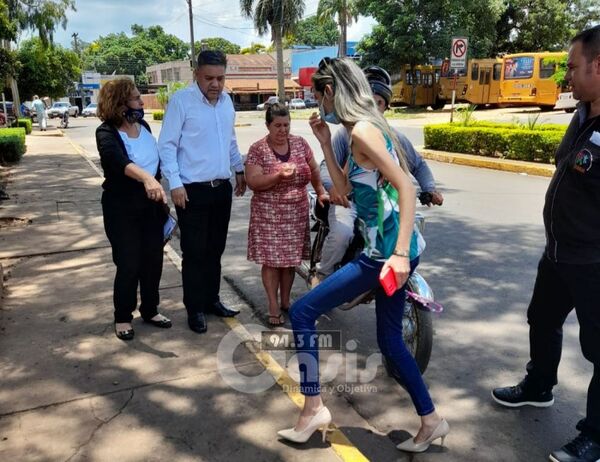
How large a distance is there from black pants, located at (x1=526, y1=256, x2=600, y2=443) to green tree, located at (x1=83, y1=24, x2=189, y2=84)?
9476 centimetres

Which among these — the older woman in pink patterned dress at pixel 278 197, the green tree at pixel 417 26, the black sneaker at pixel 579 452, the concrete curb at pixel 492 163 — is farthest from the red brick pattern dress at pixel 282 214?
the green tree at pixel 417 26

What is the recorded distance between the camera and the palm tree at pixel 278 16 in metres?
32.1

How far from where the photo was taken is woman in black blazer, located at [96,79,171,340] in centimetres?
350

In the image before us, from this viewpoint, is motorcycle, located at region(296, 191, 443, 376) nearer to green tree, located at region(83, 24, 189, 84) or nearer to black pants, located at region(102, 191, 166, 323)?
black pants, located at region(102, 191, 166, 323)

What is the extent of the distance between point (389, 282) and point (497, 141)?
1111 cm

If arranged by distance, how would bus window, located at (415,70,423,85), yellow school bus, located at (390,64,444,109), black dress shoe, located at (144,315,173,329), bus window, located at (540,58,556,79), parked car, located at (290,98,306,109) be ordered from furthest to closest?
parked car, located at (290,98,306,109)
bus window, located at (415,70,423,85)
yellow school bus, located at (390,64,444,109)
bus window, located at (540,58,556,79)
black dress shoe, located at (144,315,173,329)

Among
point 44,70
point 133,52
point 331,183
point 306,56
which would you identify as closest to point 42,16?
point 44,70

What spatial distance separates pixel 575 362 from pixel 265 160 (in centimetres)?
246

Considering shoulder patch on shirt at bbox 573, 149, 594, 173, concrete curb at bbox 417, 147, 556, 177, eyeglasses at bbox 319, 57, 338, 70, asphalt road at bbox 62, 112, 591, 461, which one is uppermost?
eyeglasses at bbox 319, 57, 338, 70

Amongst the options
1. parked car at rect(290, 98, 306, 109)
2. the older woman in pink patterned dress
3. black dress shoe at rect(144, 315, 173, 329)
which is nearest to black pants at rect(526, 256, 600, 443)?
the older woman in pink patterned dress

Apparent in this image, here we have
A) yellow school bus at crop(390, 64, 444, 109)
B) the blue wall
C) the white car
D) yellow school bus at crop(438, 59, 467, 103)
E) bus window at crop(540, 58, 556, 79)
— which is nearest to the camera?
the white car

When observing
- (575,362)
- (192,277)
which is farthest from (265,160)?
(575,362)

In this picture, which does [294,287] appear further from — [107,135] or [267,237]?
[107,135]

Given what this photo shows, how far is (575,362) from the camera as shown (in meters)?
3.56
